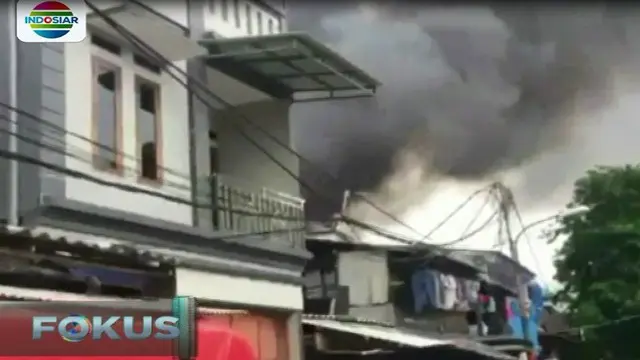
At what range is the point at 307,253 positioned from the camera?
4441mm

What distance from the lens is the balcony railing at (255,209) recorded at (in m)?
3.87

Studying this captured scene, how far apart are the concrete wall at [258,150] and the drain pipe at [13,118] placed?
4.54ft

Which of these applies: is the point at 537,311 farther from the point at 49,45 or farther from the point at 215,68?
the point at 49,45

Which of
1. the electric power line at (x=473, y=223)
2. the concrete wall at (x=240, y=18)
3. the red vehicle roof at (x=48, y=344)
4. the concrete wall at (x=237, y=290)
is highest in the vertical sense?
the concrete wall at (x=240, y=18)

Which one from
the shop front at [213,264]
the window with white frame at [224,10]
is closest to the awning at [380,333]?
the shop front at [213,264]

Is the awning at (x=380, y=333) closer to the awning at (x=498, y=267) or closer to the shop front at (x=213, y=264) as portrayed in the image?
the shop front at (x=213, y=264)

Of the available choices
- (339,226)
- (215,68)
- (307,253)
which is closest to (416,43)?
(215,68)

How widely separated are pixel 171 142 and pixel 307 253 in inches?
42.9

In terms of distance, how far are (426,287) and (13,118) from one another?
3248 mm

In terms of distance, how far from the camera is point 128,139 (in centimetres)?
333

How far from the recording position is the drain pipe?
2813 millimetres

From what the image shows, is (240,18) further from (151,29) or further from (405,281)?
(405,281)

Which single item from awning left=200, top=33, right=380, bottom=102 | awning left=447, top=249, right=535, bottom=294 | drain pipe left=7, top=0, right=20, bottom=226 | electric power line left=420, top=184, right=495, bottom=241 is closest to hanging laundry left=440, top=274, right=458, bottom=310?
awning left=447, top=249, right=535, bottom=294

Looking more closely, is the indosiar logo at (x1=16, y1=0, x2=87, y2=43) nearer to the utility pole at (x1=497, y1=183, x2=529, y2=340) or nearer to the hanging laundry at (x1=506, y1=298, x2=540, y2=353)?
the utility pole at (x1=497, y1=183, x2=529, y2=340)
